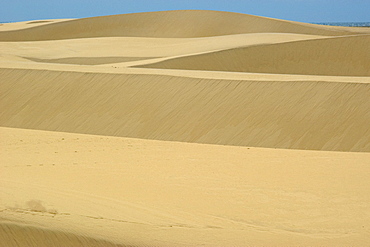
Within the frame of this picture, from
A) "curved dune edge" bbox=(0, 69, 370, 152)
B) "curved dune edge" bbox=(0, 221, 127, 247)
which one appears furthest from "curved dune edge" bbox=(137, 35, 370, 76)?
"curved dune edge" bbox=(0, 221, 127, 247)

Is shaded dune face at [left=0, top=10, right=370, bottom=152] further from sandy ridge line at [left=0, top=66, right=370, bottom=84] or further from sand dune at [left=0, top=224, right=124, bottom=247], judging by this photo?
sand dune at [left=0, top=224, right=124, bottom=247]

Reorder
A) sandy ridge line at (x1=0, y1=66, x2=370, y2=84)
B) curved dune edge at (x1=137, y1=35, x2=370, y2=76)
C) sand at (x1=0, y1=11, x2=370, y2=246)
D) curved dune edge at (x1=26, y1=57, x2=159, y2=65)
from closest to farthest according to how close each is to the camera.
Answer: sand at (x1=0, y1=11, x2=370, y2=246)
sandy ridge line at (x1=0, y1=66, x2=370, y2=84)
curved dune edge at (x1=137, y1=35, x2=370, y2=76)
curved dune edge at (x1=26, y1=57, x2=159, y2=65)

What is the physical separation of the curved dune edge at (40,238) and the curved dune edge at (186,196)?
11 millimetres

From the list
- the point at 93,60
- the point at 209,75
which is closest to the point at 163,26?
the point at 93,60

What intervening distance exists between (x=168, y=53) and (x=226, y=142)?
14242mm

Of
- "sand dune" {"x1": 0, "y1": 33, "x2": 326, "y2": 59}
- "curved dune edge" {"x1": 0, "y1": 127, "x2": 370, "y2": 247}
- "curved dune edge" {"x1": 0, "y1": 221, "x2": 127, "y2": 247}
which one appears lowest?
"curved dune edge" {"x1": 0, "y1": 221, "x2": 127, "y2": 247}

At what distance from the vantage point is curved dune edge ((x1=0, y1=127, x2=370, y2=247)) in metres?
5.30

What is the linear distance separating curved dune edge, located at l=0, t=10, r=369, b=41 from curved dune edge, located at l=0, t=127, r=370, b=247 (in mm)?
29124

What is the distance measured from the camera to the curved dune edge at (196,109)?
11430mm

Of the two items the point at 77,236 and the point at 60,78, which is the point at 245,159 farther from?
the point at 60,78

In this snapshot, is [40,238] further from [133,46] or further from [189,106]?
[133,46]

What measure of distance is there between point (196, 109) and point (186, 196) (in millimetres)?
6030

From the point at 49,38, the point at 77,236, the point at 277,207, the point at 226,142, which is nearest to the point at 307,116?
the point at 226,142

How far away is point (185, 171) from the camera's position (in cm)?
806
